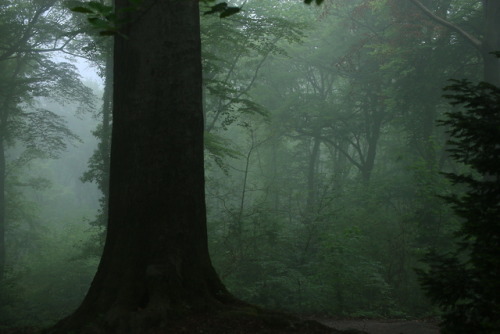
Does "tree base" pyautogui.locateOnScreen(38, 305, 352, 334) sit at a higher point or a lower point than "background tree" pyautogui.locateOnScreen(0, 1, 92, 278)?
lower

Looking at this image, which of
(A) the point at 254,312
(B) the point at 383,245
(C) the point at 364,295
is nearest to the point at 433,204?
(B) the point at 383,245

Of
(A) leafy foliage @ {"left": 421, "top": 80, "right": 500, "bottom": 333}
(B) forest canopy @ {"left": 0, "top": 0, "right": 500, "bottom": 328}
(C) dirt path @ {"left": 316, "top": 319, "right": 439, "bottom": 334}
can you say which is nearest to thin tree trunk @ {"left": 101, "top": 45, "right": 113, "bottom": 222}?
(B) forest canopy @ {"left": 0, "top": 0, "right": 500, "bottom": 328}

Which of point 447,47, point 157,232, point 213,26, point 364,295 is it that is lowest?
point 364,295

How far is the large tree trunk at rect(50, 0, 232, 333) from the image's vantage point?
14.9 ft

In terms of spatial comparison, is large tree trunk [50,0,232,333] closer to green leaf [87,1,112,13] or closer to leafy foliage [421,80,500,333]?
leafy foliage [421,80,500,333]

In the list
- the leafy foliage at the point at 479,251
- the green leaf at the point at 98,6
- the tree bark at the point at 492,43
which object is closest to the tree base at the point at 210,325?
the leafy foliage at the point at 479,251

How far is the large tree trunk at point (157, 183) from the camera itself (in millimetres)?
4535

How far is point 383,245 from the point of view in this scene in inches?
524

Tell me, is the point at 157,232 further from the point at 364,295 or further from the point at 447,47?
the point at 447,47

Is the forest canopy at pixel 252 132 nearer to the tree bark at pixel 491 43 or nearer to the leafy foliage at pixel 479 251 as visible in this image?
the tree bark at pixel 491 43

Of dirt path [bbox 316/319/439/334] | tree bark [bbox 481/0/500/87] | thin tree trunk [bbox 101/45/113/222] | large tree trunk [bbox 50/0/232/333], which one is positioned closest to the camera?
large tree trunk [bbox 50/0/232/333]

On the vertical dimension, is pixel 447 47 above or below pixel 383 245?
above

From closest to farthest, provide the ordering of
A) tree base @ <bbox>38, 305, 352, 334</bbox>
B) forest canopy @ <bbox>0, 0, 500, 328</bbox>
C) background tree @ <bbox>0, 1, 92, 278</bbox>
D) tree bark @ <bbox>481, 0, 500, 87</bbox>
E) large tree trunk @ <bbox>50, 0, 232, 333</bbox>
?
tree base @ <bbox>38, 305, 352, 334</bbox> < large tree trunk @ <bbox>50, 0, 232, 333</bbox> < forest canopy @ <bbox>0, 0, 500, 328</bbox> < tree bark @ <bbox>481, 0, 500, 87</bbox> < background tree @ <bbox>0, 1, 92, 278</bbox>

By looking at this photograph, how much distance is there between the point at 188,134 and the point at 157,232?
104 cm
